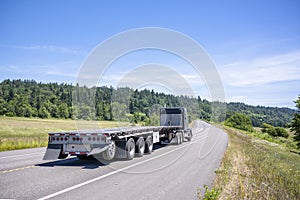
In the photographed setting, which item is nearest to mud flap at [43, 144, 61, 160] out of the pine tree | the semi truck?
the semi truck

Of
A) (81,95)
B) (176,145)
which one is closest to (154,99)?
(81,95)

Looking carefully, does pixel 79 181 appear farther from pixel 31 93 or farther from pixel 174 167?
pixel 31 93

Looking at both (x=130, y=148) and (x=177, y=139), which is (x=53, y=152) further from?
(x=177, y=139)

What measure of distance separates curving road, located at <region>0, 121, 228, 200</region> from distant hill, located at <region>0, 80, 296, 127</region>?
12.7 metres

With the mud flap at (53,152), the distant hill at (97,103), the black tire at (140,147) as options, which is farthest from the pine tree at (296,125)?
the mud flap at (53,152)

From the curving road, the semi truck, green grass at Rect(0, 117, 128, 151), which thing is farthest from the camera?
green grass at Rect(0, 117, 128, 151)

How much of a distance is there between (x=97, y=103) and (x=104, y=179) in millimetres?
32389

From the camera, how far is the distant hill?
27359mm

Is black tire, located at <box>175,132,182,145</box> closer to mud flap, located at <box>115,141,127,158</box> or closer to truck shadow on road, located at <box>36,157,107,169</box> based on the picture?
mud flap, located at <box>115,141,127,158</box>

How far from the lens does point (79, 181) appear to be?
7.47m

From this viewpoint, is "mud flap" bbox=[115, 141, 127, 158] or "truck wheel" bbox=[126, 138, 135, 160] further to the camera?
"truck wheel" bbox=[126, 138, 135, 160]

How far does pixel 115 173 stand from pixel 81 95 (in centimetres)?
2244

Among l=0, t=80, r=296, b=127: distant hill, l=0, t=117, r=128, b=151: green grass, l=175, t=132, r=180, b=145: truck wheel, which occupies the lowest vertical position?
l=0, t=117, r=128, b=151: green grass

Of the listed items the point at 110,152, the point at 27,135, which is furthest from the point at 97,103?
the point at 110,152
